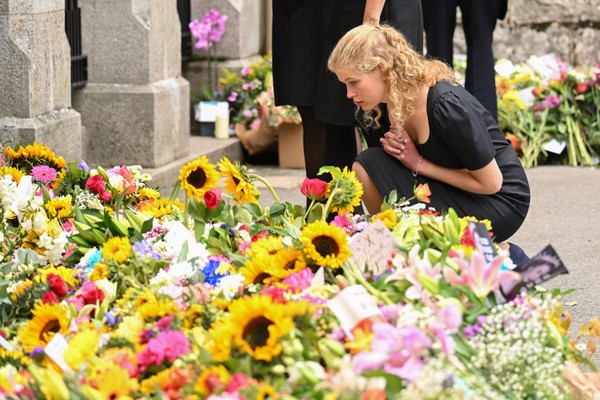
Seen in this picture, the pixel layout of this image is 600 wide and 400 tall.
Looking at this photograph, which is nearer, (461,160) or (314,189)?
(314,189)

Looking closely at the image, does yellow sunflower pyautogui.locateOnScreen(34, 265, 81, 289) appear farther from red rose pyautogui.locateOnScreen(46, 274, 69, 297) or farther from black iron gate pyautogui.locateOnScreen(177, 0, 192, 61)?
black iron gate pyautogui.locateOnScreen(177, 0, 192, 61)

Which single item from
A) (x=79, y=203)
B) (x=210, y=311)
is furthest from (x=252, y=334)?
(x=79, y=203)

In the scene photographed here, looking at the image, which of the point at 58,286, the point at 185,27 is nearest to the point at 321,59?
the point at 58,286

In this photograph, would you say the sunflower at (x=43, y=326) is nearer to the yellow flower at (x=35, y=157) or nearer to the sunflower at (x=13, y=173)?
the sunflower at (x=13, y=173)

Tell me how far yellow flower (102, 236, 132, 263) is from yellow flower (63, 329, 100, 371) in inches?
19.0

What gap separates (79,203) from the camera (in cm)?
381

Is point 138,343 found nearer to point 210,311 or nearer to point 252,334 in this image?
point 210,311

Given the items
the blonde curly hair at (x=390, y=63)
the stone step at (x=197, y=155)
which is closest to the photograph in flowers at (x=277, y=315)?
the blonde curly hair at (x=390, y=63)

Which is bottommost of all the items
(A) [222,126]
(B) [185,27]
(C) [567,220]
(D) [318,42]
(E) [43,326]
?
(C) [567,220]

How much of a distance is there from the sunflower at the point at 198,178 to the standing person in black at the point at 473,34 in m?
4.02

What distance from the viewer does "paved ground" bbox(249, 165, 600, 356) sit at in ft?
15.3

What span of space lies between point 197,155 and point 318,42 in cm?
201

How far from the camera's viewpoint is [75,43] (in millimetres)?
6625

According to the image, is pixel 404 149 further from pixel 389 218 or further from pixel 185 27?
pixel 185 27
